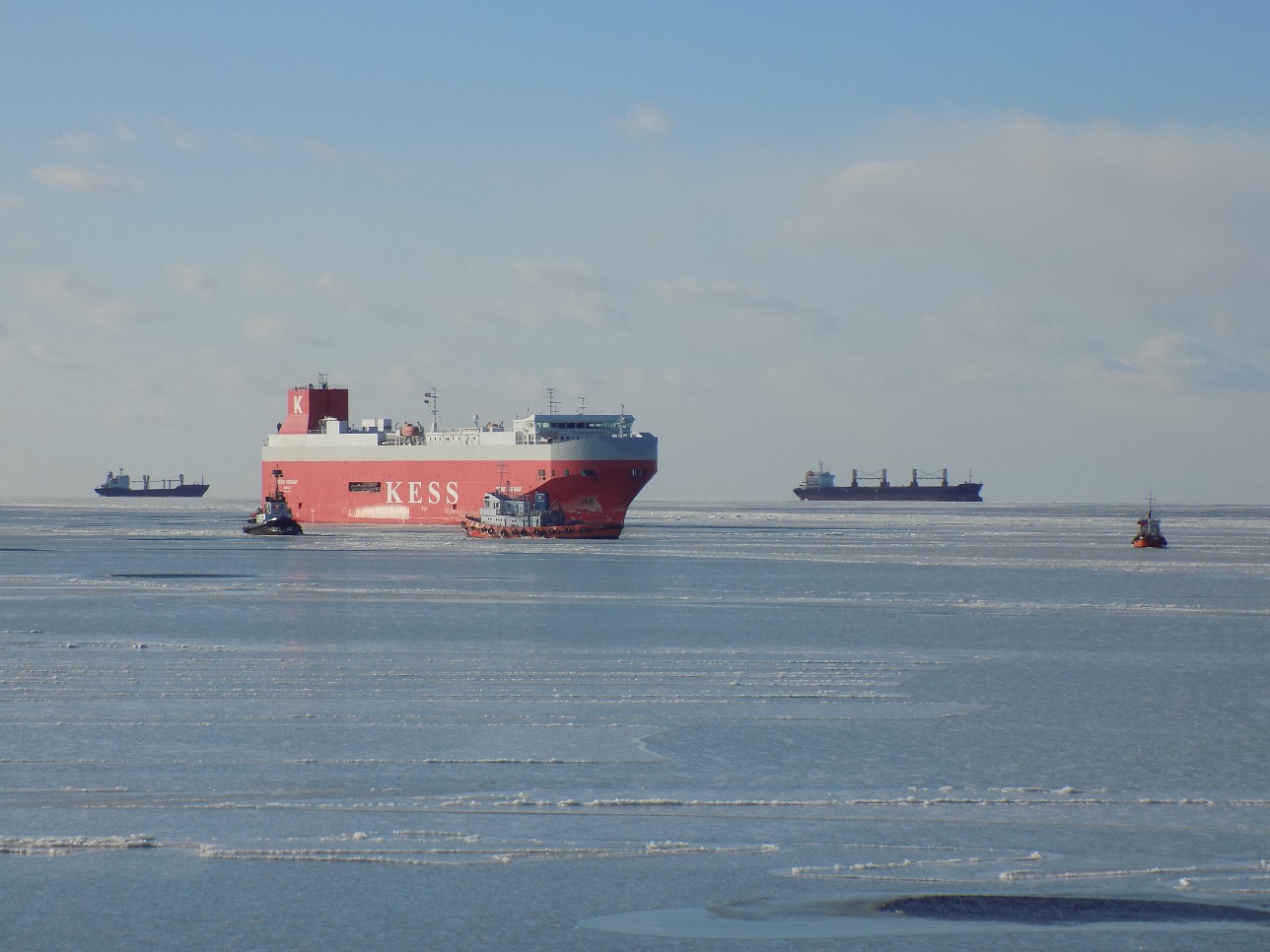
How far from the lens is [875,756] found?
13375 mm

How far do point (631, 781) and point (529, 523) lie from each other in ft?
179

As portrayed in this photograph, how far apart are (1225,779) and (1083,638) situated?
488 inches

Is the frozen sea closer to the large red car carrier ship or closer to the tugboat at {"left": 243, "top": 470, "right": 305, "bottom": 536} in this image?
the large red car carrier ship

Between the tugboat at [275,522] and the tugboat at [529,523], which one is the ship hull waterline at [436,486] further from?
the tugboat at [275,522]

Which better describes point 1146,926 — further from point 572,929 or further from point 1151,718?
point 1151,718

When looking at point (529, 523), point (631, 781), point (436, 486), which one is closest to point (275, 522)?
point (436, 486)

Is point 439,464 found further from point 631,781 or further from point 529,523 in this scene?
point 631,781

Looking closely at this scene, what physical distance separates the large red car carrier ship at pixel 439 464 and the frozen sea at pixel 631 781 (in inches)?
1486

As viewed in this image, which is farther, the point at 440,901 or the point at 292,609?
the point at 292,609

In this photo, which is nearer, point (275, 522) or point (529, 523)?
point (529, 523)

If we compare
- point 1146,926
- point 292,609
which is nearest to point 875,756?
point 1146,926

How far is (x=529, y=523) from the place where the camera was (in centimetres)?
6669

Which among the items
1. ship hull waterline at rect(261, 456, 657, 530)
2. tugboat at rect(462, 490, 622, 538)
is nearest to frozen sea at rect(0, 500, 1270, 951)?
tugboat at rect(462, 490, 622, 538)

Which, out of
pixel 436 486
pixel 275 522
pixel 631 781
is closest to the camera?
pixel 631 781
